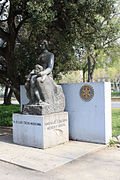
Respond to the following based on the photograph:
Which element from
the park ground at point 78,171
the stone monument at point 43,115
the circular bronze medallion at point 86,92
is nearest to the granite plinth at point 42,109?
the stone monument at point 43,115

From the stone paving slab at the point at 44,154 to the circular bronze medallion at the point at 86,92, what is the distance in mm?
1473

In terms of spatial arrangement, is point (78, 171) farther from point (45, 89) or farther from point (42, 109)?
point (45, 89)

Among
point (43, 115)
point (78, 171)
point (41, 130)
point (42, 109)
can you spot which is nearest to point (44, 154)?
point (41, 130)

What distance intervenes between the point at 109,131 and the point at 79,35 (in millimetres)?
4496

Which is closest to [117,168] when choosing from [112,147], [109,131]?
[112,147]

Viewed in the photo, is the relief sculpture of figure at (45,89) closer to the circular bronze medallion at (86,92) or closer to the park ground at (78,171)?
the circular bronze medallion at (86,92)

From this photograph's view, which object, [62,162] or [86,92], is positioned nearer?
[62,162]

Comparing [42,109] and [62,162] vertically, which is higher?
[42,109]

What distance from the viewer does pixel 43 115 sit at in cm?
646

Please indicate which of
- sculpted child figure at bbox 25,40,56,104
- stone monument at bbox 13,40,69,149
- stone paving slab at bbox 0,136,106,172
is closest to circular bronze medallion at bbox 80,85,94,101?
stone monument at bbox 13,40,69,149

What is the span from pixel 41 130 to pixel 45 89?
125 cm

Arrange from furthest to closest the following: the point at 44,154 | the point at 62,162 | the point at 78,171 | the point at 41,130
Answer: the point at 41,130 → the point at 44,154 → the point at 62,162 → the point at 78,171

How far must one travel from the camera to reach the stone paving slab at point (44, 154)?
503 centimetres

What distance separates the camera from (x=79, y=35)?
938cm
